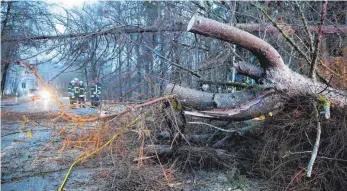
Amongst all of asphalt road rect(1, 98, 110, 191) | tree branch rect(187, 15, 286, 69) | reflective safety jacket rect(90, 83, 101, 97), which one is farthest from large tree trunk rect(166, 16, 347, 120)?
reflective safety jacket rect(90, 83, 101, 97)

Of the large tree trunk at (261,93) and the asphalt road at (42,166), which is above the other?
the large tree trunk at (261,93)

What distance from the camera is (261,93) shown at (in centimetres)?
331

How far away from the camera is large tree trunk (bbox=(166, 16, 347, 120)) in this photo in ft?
10.6

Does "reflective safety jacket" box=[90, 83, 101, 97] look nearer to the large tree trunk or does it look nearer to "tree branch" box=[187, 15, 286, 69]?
the large tree trunk

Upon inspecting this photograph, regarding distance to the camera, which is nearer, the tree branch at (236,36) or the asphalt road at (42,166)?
the tree branch at (236,36)

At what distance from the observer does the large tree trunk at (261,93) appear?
10.6ft

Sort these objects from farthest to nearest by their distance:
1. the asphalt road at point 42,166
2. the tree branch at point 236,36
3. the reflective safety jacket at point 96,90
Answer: the reflective safety jacket at point 96,90, the asphalt road at point 42,166, the tree branch at point 236,36

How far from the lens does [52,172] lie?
12.1 feet

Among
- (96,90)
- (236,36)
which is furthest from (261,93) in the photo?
(96,90)

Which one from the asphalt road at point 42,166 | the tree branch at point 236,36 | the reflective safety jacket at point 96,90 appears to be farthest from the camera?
the reflective safety jacket at point 96,90

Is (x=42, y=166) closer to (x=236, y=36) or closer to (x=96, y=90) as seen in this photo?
(x=236, y=36)

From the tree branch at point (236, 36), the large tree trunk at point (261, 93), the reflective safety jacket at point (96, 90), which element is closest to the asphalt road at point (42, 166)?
the large tree trunk at point (261, 93)

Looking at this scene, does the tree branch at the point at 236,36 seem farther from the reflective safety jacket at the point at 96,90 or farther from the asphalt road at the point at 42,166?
the reflective safety jacket at the point at 96,90

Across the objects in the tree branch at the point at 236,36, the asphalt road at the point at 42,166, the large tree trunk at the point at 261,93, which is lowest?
the asphalt road at the point at 42,166
